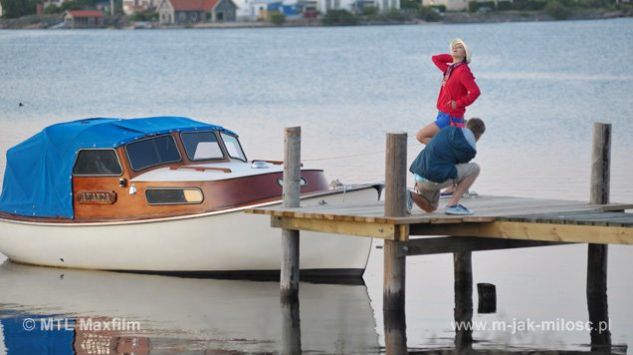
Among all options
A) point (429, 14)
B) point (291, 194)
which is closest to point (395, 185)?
point (291, 194)

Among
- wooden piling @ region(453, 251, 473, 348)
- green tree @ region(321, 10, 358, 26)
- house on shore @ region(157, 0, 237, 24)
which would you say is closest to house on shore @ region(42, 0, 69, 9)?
house on shore @ region(157, 0, 237, 24)

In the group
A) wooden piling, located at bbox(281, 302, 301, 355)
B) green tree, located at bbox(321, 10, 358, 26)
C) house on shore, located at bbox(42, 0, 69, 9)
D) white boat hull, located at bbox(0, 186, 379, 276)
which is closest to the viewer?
wooden piling, located at bbox(281, 302, 301, 355)

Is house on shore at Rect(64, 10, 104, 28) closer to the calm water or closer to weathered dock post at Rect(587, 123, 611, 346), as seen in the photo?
the calm water

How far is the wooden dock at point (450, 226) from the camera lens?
18625 millimetres

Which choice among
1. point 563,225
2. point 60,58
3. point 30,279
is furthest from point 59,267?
point 60,58

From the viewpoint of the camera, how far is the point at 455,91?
65.3ft

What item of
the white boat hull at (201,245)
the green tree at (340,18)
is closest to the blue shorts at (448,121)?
the white boat hull at (201,245)

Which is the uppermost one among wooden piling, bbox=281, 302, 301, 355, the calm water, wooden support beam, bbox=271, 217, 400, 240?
wooden support beam, bbox=271, 217, 400, 240

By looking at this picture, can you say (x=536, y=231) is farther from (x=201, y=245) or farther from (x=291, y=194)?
(x=201, y=245)

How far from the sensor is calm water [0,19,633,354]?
67.2 feet

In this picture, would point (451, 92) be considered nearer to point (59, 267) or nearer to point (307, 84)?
point (59, 267)

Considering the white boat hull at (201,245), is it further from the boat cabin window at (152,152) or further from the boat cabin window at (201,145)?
the boat cabin window at (201,145)

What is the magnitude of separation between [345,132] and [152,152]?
23081 millimetres

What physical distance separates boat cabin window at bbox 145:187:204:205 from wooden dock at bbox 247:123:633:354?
2.09 metres
